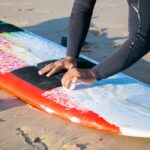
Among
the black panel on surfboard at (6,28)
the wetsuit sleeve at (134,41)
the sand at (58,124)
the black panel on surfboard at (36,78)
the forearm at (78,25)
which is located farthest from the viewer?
the black panel on surfboard at (6,28)

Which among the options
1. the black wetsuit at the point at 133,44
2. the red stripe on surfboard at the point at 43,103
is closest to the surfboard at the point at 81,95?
the red stripe on surfboard at the point at 43,103

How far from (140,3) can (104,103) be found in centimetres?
59

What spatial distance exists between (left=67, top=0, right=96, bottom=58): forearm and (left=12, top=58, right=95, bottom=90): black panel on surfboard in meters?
0.18

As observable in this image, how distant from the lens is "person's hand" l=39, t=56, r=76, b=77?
2.44 meters

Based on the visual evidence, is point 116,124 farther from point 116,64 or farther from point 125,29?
point 125,29

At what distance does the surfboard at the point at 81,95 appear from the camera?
2.18m

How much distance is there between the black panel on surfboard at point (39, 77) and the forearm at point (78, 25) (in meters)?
0.18

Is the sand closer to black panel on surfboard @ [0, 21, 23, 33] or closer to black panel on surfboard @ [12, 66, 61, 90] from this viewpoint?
black panel on surfboard @ [12, 66, 61, 90]

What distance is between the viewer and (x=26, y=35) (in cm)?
321

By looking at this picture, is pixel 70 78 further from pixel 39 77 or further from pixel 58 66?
pixel 39 77

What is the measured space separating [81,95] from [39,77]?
0.31 metres

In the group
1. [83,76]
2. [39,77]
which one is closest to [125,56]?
[83,76]

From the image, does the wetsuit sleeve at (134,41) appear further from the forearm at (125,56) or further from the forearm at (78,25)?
the forearm at (78,25)

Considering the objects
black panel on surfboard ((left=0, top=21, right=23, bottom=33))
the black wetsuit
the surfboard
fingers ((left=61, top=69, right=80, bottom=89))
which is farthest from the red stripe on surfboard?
black panel on surfboard ((left=0, top=21, right=23, bottom=33))
